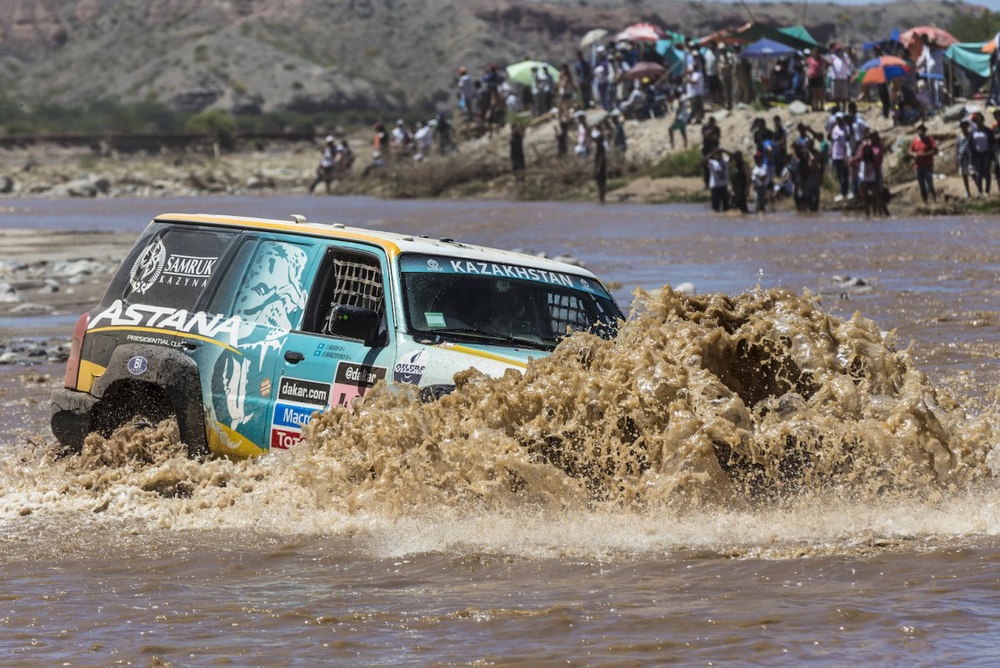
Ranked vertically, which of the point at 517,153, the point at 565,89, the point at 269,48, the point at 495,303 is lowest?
the point at 517,153

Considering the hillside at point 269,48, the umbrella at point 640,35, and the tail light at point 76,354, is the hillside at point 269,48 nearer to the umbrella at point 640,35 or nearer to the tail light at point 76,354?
the umbrella at point 640,35

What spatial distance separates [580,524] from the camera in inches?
282

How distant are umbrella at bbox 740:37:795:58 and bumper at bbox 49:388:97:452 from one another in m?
35.6

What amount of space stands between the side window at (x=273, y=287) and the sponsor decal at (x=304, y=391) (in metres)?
0.37

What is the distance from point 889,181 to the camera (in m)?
35.7

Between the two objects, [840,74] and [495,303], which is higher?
[840,74]

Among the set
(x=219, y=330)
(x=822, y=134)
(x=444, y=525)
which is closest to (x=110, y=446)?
(x=219, y=330)

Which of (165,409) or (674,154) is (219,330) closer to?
(165,409)

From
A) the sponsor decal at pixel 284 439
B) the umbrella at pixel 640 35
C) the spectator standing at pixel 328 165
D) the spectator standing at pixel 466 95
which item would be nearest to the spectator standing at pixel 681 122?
the umbrella at pixel 640 35

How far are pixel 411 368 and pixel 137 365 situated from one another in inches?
71.9

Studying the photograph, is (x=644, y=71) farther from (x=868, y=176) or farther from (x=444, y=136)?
(x=868, y=176)

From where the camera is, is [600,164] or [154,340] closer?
[154,340]

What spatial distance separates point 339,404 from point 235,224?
1586 millimetres

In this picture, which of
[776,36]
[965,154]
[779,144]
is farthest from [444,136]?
[965,154]
